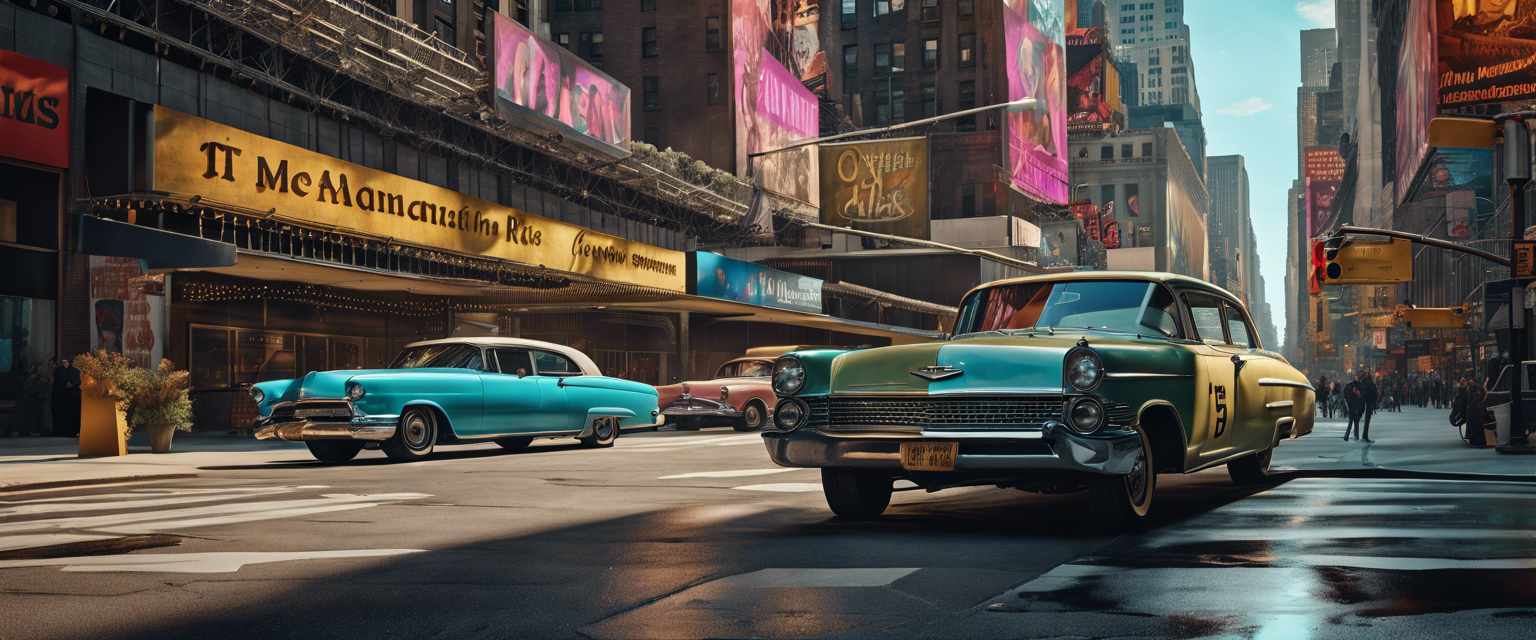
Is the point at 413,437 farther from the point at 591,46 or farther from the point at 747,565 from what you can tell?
the point at 591,46

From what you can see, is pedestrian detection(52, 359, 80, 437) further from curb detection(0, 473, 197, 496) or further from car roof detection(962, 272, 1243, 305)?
car roof detection(962, 272, 1243, 305)

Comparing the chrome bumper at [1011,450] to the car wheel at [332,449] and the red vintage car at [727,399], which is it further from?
the red vintage car at [727,399]

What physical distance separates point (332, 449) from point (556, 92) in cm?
1943

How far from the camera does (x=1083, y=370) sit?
795cm

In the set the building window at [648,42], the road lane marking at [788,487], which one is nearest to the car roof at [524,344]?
the road lane marking at [788,487]

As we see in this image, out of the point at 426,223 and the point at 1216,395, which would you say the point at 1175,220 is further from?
the point at 1216,395

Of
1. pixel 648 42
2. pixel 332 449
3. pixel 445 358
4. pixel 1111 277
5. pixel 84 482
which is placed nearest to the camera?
pixel 1111 277

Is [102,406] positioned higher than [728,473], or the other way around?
[102,406]

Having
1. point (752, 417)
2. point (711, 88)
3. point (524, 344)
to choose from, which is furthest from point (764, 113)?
point (524, 344)

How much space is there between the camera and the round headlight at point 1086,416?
7832 millimetres

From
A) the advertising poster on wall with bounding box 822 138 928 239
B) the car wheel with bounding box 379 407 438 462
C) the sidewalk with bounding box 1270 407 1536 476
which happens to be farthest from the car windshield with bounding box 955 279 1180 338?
the advertising poster on wall with bounding box 822 138 928 239

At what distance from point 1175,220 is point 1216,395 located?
537ft

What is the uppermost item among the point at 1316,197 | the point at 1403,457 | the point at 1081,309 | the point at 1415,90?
the point at 1316,197

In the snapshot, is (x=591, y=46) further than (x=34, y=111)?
Yes
